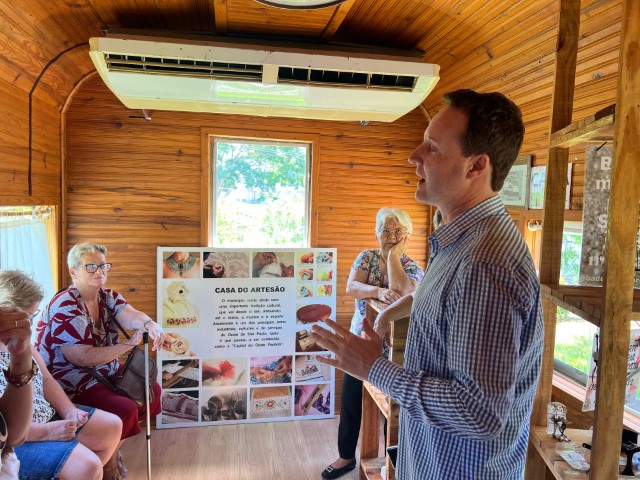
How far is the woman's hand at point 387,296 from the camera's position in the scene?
89.6 inches

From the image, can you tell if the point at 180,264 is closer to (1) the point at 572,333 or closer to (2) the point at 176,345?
(2) the point at 176,345

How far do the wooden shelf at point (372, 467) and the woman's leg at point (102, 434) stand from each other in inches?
49.7

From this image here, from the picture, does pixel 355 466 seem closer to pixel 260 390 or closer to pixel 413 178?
pixel 260 390

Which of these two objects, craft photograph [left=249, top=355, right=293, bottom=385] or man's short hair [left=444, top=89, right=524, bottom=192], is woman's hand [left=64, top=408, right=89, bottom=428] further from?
man's short hair [left=444, top=89, right=524, bottom=192]

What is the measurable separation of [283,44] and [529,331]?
209 centimetres

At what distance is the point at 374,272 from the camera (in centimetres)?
263

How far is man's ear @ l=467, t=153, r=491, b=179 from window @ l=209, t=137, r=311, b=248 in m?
2.47

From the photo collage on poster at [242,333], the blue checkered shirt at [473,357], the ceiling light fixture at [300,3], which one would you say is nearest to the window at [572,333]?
the blue checkered shirt at [473,357]

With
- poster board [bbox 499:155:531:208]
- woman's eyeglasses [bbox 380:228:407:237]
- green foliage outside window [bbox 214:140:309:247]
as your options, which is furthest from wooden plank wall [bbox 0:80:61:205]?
poster board [bbox 499:155:531:208]

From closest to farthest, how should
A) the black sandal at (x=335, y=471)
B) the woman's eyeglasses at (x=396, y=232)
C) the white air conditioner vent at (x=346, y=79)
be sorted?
the white air conditioner vent at (x=346, y=79), the woman's eyeglasses at (x=396, y=232), the black sandal at (x=335, y=471)

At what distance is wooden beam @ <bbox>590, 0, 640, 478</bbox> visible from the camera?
708 mm

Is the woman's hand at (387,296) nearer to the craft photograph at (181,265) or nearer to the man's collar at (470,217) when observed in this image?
the man's collar at (470,217)

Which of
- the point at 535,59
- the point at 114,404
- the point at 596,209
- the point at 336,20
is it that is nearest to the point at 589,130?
the point at 596,209

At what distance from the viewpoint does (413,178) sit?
3.53 m
